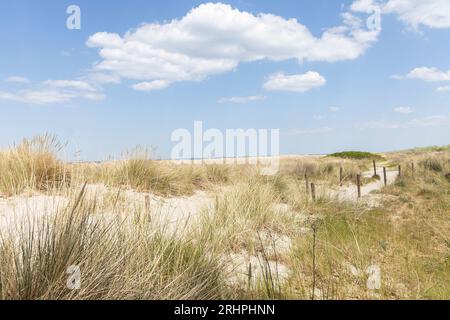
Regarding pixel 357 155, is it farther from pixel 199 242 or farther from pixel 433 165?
pixel 199 242

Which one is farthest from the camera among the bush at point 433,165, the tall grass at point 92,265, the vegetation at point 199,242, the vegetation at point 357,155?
the vegetation at point 357,155

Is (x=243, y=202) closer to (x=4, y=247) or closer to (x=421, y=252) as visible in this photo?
(x=421, y=252)

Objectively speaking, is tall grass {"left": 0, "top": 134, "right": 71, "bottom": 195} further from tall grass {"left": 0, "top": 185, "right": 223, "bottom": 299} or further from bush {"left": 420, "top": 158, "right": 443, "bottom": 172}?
bush {"left": 420, "top": 158, "right": 443, "bottom": 172}

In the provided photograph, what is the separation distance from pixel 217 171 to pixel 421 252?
25.3ft

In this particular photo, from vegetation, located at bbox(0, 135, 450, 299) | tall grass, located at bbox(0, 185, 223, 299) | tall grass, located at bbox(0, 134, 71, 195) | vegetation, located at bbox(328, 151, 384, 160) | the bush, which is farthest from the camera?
vegetation, located at bbox(328, 151, 384, 160)

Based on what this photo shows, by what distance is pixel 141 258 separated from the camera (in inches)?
133

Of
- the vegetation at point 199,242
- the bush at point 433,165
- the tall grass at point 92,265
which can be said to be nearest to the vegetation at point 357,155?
the bush at point 433,165

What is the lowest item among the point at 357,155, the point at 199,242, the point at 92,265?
the point at 199,242

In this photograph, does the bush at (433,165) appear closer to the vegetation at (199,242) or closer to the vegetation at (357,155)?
the vegetation at (199,242)

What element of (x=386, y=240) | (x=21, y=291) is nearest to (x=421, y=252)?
(x=386, y=240)

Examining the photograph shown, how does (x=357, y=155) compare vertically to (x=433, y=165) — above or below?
above

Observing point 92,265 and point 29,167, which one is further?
point 29,167

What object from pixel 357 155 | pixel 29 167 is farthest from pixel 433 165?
pixel 357 155

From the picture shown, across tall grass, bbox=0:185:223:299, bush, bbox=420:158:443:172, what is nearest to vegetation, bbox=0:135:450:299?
tall grass, bbox=0:185:223:299
